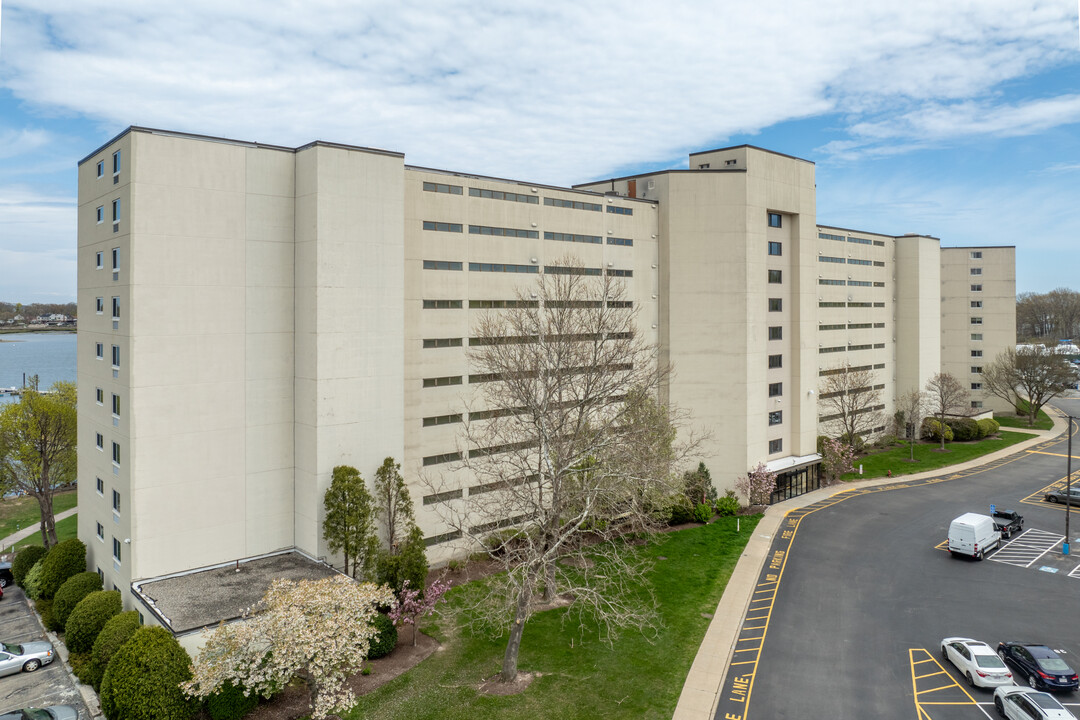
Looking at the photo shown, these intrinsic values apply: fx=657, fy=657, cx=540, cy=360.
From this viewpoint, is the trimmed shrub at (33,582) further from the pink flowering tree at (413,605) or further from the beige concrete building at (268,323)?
the pink flowering tree at (413,605)

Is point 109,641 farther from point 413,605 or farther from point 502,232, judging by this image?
point 502,232

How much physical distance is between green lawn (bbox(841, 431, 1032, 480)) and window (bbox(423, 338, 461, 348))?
36519mm

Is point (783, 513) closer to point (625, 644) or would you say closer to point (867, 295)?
point (625, 644)

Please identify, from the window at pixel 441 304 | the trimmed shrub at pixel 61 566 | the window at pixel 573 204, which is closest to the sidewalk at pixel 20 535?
the trimmed shrub at pixel 61 566

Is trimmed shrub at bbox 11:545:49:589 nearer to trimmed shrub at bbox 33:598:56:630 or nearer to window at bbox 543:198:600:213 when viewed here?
trimmed shrub at bbox 33:598:56:630

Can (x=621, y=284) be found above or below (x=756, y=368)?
above

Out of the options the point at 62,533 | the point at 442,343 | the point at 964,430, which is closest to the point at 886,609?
the point at 442,343

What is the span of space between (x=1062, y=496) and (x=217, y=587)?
173 ft

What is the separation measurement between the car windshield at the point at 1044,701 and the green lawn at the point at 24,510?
6389cm

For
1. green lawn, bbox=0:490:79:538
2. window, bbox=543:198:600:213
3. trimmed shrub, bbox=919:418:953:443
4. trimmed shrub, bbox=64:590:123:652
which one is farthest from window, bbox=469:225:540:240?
trimmed shrub, bbox=919:418:953:443

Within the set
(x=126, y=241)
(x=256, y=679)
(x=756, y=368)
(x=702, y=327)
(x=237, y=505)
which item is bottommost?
(x=256, y=679)

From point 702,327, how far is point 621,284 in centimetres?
720

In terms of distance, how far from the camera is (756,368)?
46531mm

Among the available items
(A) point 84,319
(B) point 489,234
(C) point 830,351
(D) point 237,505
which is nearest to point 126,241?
(A) point 84,319
